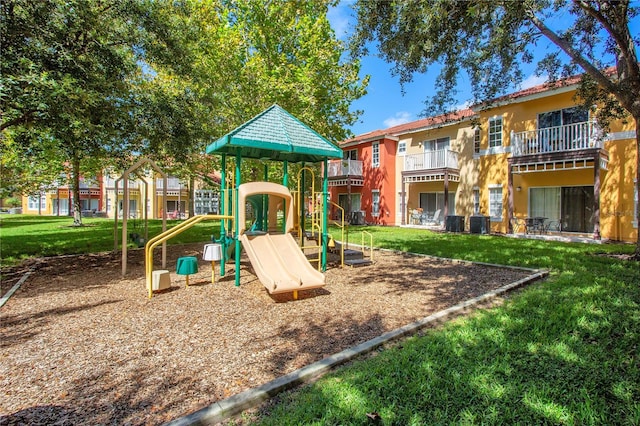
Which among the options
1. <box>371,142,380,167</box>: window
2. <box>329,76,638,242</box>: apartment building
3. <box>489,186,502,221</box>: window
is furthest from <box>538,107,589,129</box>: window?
<box>371,142,380,167</box>: window

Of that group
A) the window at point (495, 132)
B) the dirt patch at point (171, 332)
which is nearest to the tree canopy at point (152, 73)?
the dirt patch at point (171, 332)

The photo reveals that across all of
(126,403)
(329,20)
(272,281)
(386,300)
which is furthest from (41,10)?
(329,20)

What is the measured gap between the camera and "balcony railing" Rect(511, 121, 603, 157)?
14234mm

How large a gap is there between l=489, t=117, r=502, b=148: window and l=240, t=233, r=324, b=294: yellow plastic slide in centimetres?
1588

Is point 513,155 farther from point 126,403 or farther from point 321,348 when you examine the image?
point 126,403

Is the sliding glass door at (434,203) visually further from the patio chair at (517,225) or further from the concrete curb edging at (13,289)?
the concrete curb edging at (13,289)

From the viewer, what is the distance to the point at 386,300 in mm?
6066

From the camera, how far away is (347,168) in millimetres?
25359

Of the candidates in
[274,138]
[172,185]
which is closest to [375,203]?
[274,138]

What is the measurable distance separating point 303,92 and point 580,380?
14671mm

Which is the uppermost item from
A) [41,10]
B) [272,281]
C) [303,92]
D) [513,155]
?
[303,92]

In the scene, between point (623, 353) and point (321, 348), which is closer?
point (623, 353)

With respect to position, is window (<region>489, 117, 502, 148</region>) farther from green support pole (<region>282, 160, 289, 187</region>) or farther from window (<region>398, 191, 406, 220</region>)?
green support pole (<region>282, 160, 289, 187</region>)

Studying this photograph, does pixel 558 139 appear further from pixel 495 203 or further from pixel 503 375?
pixel 503 375
